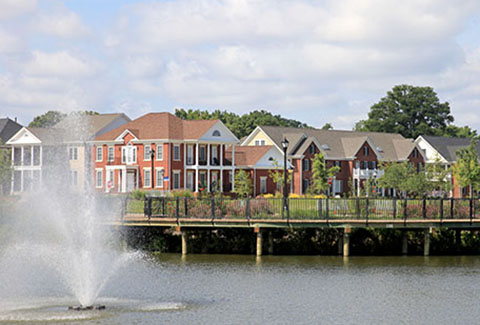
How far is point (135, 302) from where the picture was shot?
28.3 metres

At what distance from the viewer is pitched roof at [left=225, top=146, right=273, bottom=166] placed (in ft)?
260

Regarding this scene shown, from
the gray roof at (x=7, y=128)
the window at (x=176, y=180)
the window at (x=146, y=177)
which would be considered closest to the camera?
the window at (x=176, y=180)

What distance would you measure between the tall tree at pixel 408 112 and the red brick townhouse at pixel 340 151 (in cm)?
3829

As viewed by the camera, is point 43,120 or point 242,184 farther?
point 43,120

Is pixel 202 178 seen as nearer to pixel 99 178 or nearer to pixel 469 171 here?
pixel 99 178

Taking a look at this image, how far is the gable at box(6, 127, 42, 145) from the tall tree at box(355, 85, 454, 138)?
68.7 m

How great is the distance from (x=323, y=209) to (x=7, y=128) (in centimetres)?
6194

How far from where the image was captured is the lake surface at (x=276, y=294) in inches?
1021

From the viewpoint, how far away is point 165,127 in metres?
73.8

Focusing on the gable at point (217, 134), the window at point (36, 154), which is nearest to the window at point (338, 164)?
the gable at point (217, 134)

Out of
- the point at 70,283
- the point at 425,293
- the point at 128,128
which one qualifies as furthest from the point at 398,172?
the point at 70,283

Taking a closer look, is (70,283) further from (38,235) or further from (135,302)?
(38,235)

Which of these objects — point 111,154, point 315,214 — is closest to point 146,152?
point 111,154

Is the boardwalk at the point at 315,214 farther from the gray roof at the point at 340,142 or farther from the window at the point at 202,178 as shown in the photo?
the gray roof at the point at 340,142
